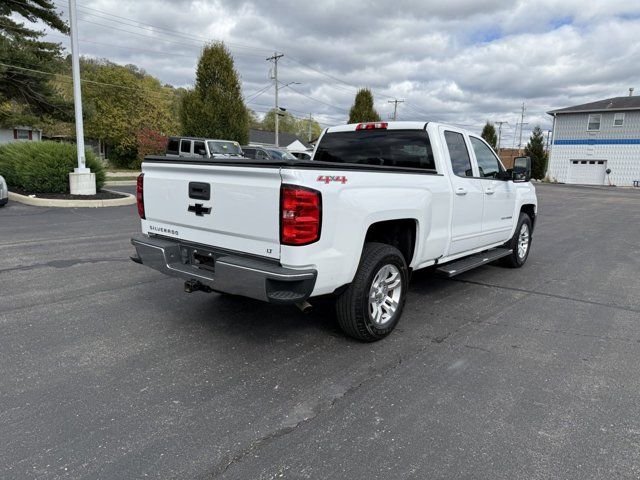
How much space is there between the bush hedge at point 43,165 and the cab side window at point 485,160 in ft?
41.3

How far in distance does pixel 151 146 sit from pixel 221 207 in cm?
2935

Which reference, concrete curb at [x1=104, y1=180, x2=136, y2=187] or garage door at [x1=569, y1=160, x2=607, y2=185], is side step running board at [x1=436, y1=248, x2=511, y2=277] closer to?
concrete curb at [x1=104, y1=180, x2=136, y2=187]

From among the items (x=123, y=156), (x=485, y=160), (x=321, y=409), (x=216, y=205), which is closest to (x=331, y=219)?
(x=216, y=205)

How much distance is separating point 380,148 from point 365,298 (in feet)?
6.98

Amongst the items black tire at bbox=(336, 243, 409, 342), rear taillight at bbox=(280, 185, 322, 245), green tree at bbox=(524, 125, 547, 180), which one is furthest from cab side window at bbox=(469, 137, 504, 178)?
green tree at bbox=(524, 125, 547, 180)

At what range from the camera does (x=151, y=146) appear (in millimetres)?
30484

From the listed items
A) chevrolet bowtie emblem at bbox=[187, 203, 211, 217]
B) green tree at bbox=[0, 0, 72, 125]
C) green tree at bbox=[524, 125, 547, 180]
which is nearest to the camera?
chevrolet bowtie emblem at bbox=[187, 203, 211, 217]

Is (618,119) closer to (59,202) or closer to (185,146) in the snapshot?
(185,146)

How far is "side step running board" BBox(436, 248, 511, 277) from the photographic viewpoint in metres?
5.04

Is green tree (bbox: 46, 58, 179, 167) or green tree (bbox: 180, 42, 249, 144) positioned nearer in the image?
green tree (bbox: 180, 42, 249, 144)

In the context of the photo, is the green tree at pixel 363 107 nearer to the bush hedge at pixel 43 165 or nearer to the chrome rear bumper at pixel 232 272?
the bush hedge at pixel 43 165

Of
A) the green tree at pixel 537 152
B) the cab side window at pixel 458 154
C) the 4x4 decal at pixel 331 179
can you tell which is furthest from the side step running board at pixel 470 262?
the green tree at pixel 537 152

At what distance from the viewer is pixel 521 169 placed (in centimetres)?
649

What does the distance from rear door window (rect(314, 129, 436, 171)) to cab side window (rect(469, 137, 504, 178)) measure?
3.47ft
